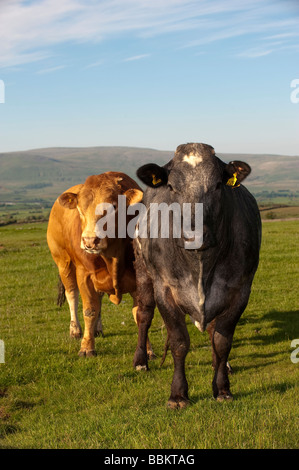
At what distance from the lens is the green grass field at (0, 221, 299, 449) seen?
5734 millimetres

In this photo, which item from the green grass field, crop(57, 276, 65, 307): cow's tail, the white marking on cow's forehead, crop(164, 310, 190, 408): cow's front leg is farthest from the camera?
crop(57, 276, 65, 307): cow's tail

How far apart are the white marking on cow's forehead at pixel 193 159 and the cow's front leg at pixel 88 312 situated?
430cm

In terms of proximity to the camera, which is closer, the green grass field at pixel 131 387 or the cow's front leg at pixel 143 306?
the green grass field at pixel 131 387

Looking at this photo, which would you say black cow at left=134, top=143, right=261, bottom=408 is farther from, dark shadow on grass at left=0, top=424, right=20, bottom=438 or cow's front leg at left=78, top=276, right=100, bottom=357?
cow's front leg at left=78, top=276, right=100, bottom=357

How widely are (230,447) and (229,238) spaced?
9.02ft

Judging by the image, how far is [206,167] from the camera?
6594mm

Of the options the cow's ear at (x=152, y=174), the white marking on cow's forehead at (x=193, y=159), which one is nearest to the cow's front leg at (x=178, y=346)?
the cow's ear at (x=152, y=174)

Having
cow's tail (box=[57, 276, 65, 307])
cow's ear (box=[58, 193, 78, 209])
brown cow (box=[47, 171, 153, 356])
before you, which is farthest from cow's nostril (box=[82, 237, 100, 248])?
cow's tail (box=[57, 276, 65, 307])

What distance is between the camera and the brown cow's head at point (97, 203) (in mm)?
9148

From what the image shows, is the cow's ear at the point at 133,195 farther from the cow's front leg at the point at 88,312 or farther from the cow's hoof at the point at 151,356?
the cow's hoof at the point at 151,356

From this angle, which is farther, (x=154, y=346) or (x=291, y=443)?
(x=154, y=346)

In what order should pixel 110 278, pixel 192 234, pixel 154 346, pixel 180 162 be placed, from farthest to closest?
1. pixel 154 346
2. pixel 110 278
3. pixel 180 162
4. pixel 192 234
